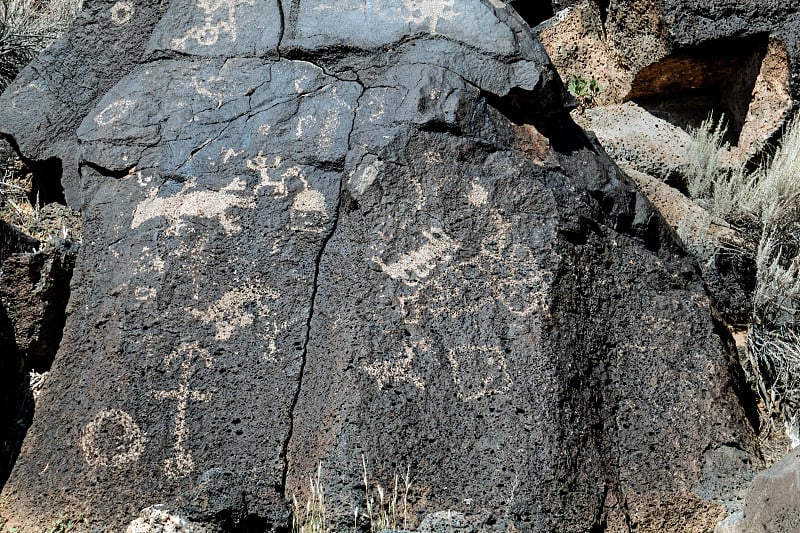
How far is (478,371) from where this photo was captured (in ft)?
10.1

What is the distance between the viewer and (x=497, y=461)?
2965 millimetres

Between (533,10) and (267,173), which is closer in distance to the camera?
(267,173)

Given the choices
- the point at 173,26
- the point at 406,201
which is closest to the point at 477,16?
the point at 406,201

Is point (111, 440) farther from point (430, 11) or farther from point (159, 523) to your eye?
point (430, 11)

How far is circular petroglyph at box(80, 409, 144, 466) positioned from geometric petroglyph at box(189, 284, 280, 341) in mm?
392

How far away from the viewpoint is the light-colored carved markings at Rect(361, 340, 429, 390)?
3053 millimetres

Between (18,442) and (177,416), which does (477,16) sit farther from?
(18,442)

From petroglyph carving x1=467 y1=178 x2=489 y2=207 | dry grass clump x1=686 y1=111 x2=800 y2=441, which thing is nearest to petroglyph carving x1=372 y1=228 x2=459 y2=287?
petroglyph carving x1=467 y1=178 x2=489 y2=207

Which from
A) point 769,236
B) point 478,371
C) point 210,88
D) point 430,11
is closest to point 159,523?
point 478,371

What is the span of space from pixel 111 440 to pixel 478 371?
118 cm

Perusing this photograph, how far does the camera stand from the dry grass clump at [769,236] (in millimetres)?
4074

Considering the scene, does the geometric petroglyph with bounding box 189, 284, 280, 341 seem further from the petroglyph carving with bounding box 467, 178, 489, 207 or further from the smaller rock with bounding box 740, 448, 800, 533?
the smaller rock with bounding box 740, 448, 800, 533

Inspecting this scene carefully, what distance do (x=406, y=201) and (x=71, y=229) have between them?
4.69 feet

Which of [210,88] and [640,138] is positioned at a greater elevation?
[210,88]
